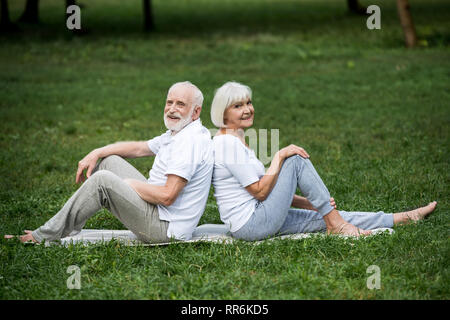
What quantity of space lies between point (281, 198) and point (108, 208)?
1.47 m

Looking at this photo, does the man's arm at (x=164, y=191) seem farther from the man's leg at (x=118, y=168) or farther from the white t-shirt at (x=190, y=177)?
the man's leg at (x=118, y=168)

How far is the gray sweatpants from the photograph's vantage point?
5094 millimetres

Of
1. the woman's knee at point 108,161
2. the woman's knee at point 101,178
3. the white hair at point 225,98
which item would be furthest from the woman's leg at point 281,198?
the woman's knee at point 108,161

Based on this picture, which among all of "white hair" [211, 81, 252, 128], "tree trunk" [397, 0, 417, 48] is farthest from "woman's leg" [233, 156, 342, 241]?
"tree trunk" [397, 0, 417, 48]

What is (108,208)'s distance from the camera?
521cm

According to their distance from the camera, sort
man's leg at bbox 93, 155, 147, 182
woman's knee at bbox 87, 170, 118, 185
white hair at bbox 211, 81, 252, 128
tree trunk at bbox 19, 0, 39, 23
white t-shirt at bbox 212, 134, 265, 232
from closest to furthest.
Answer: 1. woman's knee at bbox 87, 170, 118, 185
2. white t-shirt at bbox 212, 134, 265, 232
3. white hair at bbox 211, 81, 252, 128
4. man's leg at bbox 93, 155, 147, 182
5. tree trunk at bbox 19, 0, 39, 23

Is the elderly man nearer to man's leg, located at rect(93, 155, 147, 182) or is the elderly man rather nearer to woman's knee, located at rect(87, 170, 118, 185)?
woman's knee, located at rect(87, 170, 118, 185)

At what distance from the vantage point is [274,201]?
5.37 meters

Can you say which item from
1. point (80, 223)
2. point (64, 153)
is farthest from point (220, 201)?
point (64, 153)

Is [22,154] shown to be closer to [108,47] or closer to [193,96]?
[193,96]

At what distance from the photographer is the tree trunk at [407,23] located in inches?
723

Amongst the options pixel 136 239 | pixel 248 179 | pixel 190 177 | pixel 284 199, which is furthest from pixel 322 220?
pixel 136 239

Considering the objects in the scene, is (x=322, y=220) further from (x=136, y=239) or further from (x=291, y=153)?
(x=136, y=239)

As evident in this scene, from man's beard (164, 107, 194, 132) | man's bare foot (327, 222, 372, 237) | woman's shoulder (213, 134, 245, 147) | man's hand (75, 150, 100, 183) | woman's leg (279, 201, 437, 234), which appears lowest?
man's bare foot (327, 222, 372, 237)
